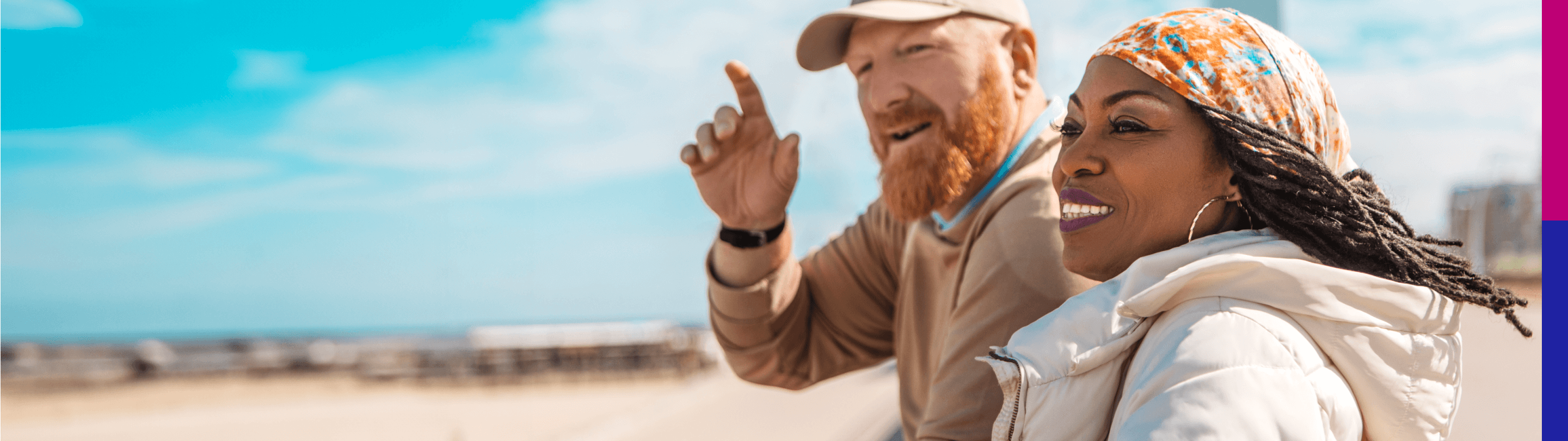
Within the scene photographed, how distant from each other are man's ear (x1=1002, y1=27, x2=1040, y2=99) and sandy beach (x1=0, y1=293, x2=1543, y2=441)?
107 centimetres

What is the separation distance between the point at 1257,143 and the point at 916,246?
120cm

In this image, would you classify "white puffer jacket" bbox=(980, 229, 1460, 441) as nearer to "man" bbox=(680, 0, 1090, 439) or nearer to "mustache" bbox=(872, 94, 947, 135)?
"man" bbox=(680, 0, 1090, 439)

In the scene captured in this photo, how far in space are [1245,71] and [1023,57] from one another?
1.07 metres

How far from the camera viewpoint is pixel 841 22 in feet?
7.57

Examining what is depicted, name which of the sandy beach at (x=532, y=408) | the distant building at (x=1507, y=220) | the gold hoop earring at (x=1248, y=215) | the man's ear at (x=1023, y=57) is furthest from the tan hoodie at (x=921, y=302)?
the distant building at (x=1507, y=220)

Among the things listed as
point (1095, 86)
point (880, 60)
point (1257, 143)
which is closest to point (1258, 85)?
point (1257, 143)

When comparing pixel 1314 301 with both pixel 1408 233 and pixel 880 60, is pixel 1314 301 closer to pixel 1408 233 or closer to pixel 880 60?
pixel 1408 233

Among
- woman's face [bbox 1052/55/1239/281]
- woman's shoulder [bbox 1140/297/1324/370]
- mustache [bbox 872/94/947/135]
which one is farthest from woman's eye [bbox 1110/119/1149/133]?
mustache [bbox 872/94/947/135]

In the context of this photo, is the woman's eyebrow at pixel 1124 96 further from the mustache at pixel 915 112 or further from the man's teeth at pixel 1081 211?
the mustache at pixel 915 112

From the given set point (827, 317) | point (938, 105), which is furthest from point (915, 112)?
point (827, 317)

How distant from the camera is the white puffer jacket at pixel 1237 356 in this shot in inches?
39.0

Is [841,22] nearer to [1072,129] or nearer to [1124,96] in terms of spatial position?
[1072,129]

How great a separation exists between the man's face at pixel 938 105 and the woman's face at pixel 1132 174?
705 millimetres

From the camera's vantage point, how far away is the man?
1795 mm
